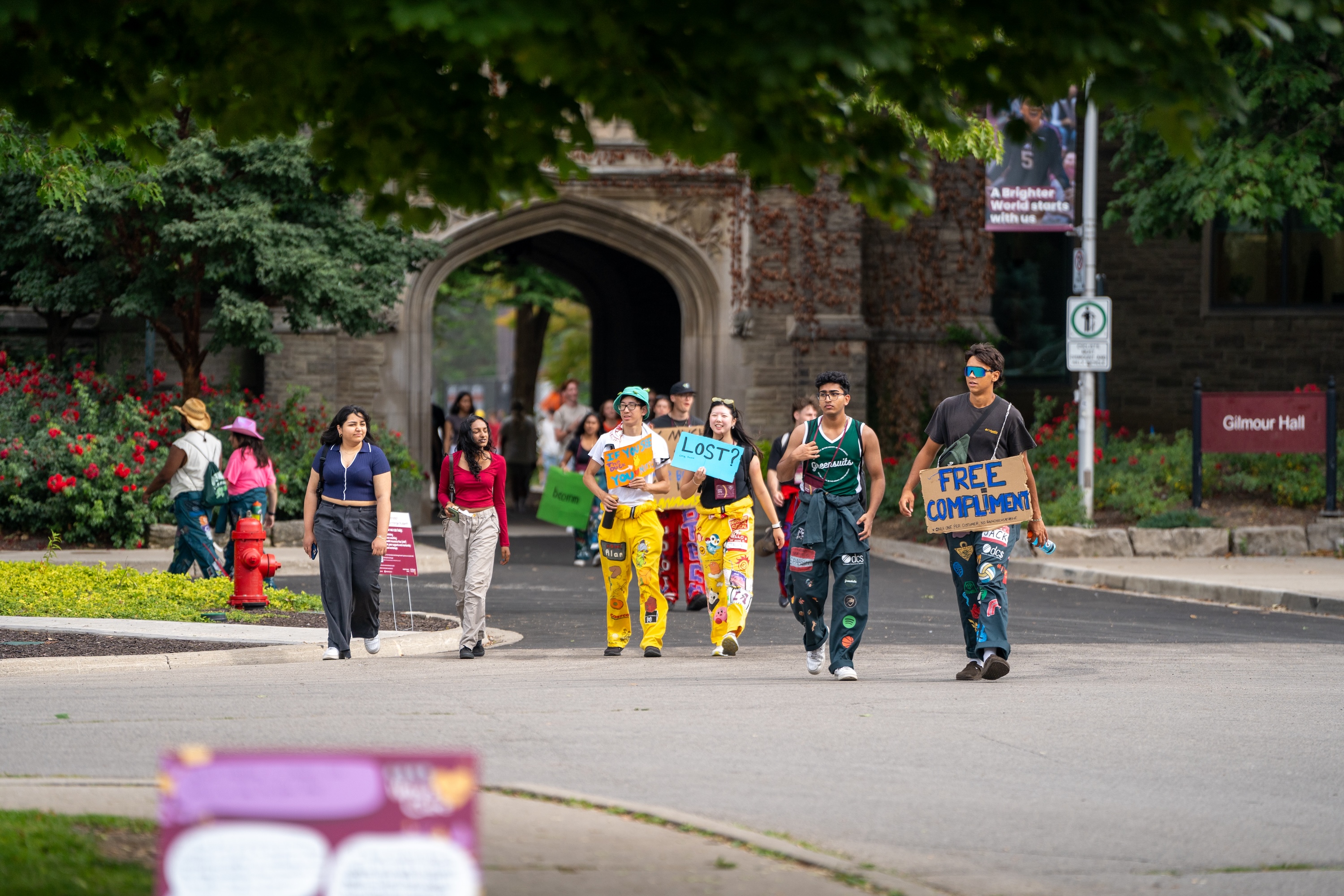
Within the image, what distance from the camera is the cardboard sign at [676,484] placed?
13.0m

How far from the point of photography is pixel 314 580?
1628 cm

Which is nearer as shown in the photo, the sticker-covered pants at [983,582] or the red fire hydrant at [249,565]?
the sticker-covered pants at [983,582]

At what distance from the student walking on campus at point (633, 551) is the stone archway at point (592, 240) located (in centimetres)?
1310

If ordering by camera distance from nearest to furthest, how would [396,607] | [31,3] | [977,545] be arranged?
[31,3] < [977,545] < [396,607]

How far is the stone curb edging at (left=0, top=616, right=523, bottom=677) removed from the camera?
9.78 m

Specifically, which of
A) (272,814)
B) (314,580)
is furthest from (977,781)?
(314,580)

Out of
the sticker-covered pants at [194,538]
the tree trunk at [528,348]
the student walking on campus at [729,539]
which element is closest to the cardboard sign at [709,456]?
the student walking on campus at [729,539]

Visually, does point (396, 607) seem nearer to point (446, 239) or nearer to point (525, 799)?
point (525, 799)

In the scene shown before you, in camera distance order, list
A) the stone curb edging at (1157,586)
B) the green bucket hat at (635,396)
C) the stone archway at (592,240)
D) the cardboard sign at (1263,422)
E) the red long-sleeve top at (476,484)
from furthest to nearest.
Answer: the stone archway at (592,240)
the cardboard sign at (1263,422)
the stone curb edging at (1157,586)
the green bucket hat at (635,396)
the red long-sleeve top at (476,484)

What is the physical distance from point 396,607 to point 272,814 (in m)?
10.8

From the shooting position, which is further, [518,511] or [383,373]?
[518,511]

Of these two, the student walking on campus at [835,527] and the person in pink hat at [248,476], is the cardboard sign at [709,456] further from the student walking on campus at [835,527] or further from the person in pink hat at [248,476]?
the person in pink hat at [248,476]

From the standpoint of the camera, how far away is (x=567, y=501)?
48.8ft

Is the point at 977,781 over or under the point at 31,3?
under
